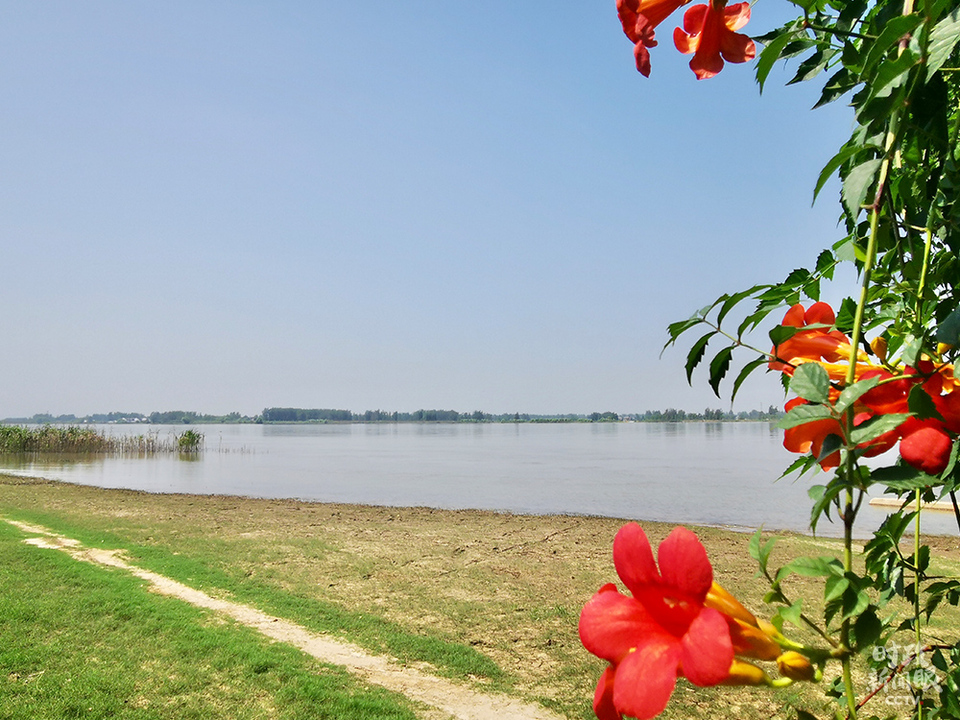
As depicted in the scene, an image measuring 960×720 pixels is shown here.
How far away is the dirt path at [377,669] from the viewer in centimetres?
356

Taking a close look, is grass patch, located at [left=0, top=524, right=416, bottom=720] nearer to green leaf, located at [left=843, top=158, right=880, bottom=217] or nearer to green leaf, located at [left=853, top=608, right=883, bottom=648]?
green leaf, located at [left=853, top=608, right=883, bottom=648]

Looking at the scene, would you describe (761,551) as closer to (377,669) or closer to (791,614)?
(791,614)

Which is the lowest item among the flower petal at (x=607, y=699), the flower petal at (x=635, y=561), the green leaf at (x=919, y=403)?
the flower petal at (x=607, y=699)

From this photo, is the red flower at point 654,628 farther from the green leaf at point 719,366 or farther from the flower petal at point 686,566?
the green leaf at point 719,366

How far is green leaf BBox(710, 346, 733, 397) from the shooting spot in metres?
0.48

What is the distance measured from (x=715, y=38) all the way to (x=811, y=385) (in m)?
0.29

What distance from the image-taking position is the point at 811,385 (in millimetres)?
326

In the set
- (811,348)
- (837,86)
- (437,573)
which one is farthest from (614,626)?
(437,573)

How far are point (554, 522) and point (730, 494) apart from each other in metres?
9.33

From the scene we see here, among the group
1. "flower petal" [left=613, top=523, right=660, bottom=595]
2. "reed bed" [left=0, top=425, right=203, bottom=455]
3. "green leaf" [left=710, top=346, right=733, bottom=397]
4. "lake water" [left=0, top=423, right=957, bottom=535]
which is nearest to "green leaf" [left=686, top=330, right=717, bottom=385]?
"green leaf" [left=710, top=346, right=733, bottom=397]

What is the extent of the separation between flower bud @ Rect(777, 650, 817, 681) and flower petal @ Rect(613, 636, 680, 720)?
0.08 m

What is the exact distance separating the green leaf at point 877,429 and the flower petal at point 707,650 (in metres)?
0.11

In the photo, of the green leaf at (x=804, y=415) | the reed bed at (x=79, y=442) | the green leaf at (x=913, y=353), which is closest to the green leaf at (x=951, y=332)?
the green leaf at (x=913, y=353)

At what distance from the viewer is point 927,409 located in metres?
0.35
